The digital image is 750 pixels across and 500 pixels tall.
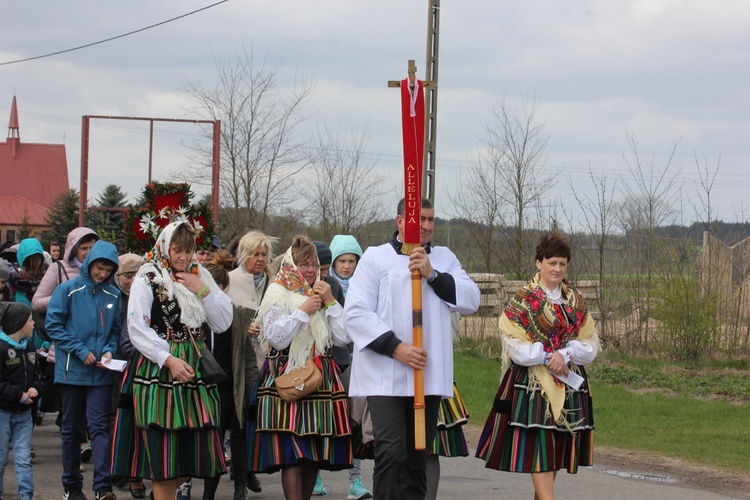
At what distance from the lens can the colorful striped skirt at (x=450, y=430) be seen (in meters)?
6.98

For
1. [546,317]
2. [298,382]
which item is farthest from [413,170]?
[298,382]

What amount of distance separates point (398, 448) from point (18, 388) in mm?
3149

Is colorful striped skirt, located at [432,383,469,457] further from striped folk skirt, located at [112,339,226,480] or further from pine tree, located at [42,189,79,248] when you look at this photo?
pine tree, located at [42,189,79,248]

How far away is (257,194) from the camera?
22.5 metres

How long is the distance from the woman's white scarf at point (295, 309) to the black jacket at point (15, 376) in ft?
6.21

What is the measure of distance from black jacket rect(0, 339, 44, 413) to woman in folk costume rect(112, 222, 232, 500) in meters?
1.19

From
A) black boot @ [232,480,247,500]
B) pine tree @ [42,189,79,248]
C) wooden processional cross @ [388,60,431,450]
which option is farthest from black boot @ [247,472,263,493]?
pine tree @ [42,189,79,248]

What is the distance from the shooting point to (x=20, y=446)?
24.5 ft

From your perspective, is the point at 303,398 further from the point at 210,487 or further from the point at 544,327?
the point at 544,327

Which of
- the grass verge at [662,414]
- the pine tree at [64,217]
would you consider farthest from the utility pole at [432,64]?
the pine tree at [64,217]

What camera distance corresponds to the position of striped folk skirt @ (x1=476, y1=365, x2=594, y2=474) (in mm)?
6793

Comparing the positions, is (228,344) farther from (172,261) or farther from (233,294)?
(172,261)

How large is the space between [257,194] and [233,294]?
14282 mm

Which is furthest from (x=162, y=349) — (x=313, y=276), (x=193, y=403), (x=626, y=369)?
(x=626, y=369)
